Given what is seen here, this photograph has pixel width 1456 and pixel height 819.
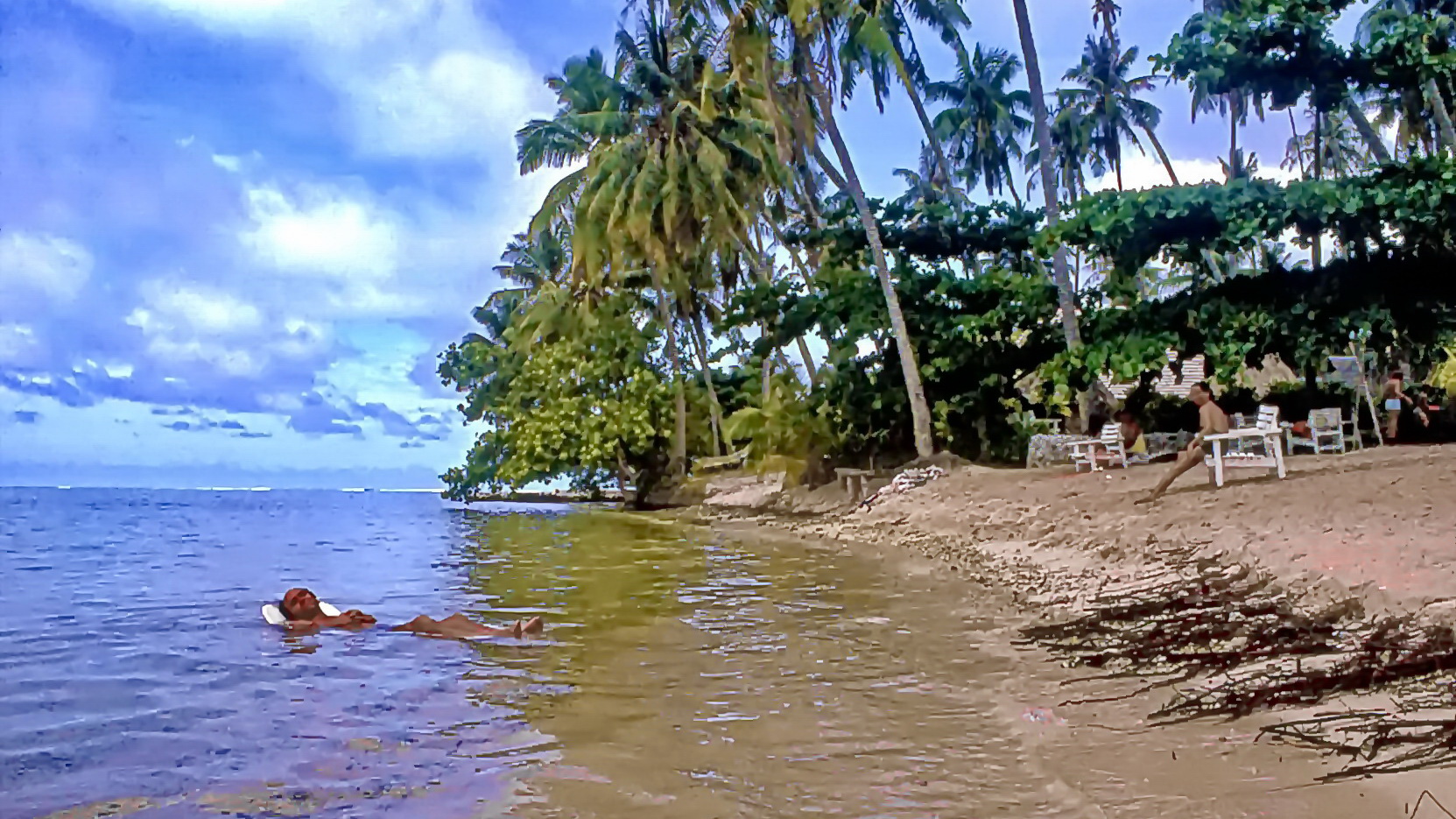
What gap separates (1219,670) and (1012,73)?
3047cm

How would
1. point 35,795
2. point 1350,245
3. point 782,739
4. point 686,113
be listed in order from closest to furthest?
point 35,795 < point 782,739 < point 1350,245 < point 686,113

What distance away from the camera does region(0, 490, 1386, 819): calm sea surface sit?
3973mm

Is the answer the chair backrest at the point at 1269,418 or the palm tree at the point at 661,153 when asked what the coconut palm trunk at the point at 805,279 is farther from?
the chair backrest at the point at 1269,418

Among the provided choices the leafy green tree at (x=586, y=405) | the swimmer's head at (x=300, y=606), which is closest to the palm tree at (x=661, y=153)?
the leafy green tree at (x=586, y=405)

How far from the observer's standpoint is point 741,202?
25469 millimetres

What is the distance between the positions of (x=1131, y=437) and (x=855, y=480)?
5860 millimetres

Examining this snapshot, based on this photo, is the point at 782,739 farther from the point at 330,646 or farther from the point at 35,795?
the point at 330,646

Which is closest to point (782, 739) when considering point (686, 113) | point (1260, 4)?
point (1260, 4)

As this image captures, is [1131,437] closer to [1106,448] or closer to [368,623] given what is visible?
[1106,448]

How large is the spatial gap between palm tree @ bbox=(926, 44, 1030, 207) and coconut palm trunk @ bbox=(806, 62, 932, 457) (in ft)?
40.6

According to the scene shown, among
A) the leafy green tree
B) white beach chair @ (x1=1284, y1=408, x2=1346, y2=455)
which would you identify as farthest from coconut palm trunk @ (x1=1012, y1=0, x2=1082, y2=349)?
the leafy green tree

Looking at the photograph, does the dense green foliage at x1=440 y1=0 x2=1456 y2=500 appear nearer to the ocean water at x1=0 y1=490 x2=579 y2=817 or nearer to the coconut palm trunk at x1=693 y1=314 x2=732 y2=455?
the coconut palm trunk at x1=693 y1=314 x2=732 y2=455

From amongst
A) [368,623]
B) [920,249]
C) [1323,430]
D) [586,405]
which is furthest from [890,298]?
[586,405]

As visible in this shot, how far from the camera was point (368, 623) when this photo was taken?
906cm
